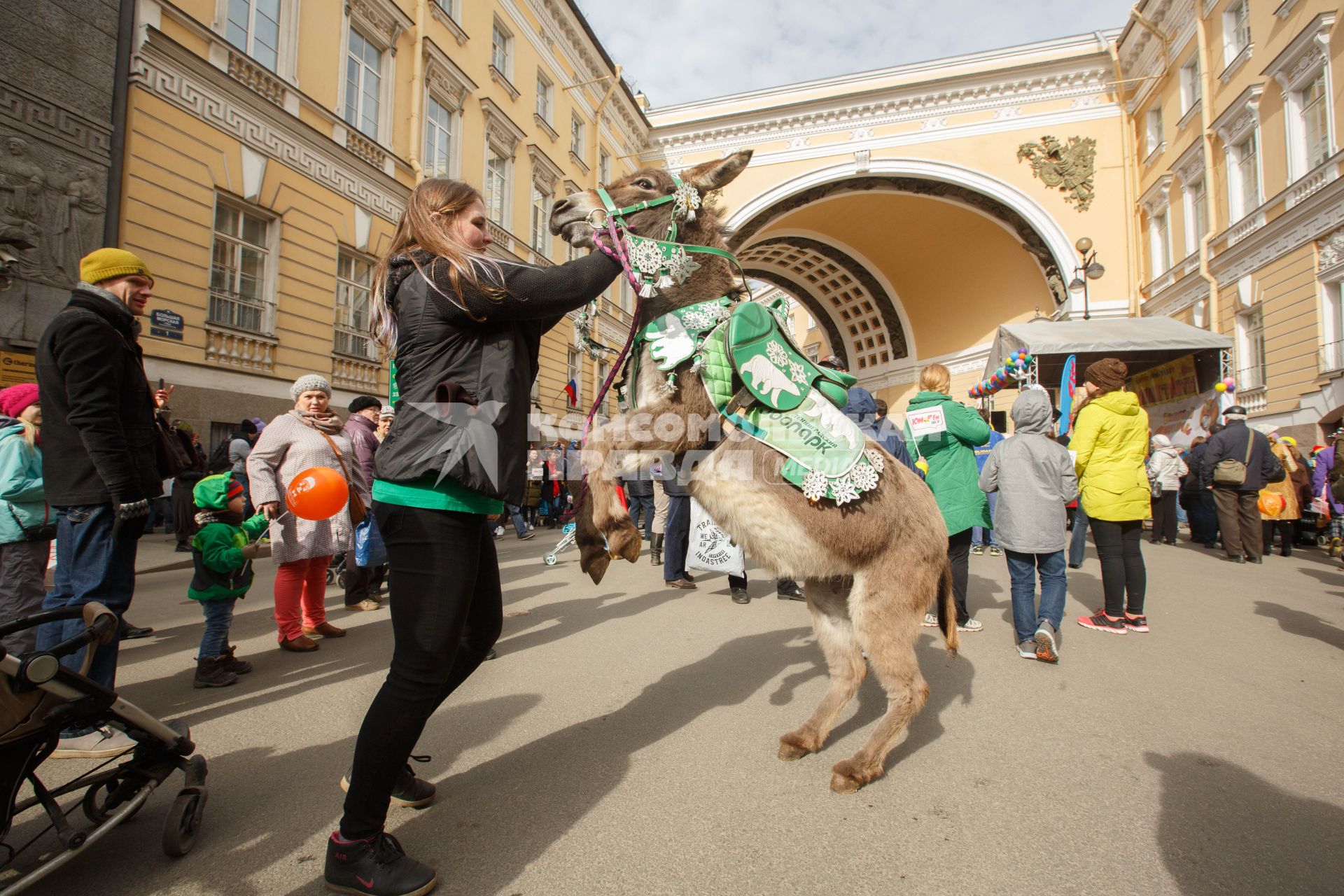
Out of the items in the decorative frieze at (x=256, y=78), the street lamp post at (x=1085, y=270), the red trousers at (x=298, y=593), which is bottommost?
the red trousers at (x=298, y=593)

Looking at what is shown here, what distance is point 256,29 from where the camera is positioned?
11414mm

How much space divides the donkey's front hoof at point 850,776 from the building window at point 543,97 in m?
21.9

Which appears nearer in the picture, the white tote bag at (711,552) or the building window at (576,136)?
the white tote bag at (711,552)

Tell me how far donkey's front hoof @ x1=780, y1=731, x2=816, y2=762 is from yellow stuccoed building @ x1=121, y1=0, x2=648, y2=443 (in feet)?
15.1

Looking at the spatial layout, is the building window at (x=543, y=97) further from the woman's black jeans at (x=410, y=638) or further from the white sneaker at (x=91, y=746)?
the woman's black jeans at (x=410, y=638)

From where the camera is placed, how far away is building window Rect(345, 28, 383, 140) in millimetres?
13484

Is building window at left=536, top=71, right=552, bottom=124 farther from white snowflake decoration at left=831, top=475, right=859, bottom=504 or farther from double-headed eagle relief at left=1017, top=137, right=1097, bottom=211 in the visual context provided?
white snowflake decoration at left=831, top=475, right=859, bottom=504

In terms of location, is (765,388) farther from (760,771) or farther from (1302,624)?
(1302,624)

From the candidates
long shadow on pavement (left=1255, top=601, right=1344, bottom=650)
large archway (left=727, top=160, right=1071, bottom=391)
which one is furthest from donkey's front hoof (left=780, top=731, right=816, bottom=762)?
large archway (left=727, top=160, right=1071, bottom=391)

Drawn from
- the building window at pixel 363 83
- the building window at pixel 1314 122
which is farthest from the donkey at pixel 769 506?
the building window at pixel 1314 122

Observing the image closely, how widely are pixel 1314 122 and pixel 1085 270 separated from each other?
491 centimetres

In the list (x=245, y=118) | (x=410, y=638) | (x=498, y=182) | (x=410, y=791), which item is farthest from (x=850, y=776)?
(x=498, y=182)

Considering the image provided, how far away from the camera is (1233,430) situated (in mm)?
9781

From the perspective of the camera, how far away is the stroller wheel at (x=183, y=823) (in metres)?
2.02
